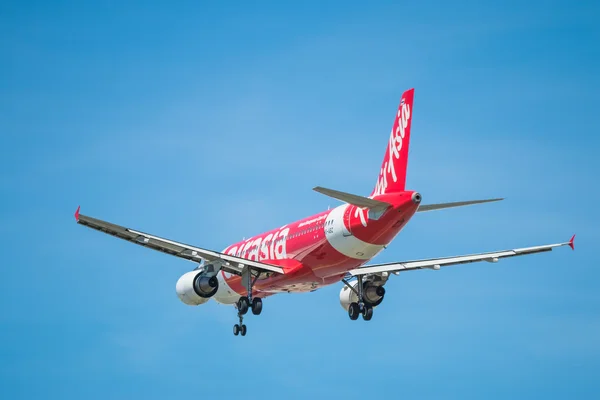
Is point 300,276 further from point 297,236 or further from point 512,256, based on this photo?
point 512,256

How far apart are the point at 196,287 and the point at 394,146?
49.2ft

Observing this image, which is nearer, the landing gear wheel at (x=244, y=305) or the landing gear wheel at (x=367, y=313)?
the landing gear wheel at (x=244, y=305)

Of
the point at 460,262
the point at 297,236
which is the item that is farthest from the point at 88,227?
the point at 460,262

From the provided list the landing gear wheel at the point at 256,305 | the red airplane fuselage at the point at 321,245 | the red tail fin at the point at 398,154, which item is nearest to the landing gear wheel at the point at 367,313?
the red airplane fuselage at the point at 321,245

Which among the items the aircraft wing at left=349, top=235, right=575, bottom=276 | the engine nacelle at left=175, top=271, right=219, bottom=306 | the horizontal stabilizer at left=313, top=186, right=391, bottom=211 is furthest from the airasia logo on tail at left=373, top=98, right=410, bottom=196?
the engine nacelle at left=175, top=271, right=219, bottom=306

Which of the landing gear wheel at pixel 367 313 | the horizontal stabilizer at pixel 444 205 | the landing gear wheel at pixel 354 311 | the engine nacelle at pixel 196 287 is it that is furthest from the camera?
the landing gear wheel at pixel 354 311

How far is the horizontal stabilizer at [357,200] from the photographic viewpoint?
45878mm

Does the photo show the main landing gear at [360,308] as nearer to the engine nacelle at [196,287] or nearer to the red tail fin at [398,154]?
the engine nacelle at [196,287]

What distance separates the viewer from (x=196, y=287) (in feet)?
192

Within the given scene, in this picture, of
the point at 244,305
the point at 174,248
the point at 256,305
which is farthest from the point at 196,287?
the point at 174,248

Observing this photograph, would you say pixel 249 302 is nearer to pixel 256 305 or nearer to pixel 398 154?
pixel 256 305

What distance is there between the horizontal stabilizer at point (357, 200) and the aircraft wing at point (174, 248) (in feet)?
30.5

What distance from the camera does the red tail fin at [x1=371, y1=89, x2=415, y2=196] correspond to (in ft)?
166

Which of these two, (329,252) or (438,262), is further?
(438,262)
